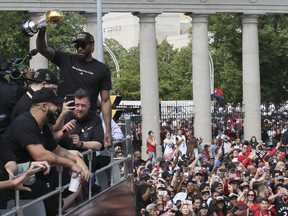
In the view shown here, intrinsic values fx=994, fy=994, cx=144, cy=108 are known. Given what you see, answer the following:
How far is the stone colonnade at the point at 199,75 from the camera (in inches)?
1633

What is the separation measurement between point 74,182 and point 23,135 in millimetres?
777

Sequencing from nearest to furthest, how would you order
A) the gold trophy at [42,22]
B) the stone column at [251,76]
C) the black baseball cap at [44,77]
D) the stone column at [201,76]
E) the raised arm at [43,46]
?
the gold trophy at [42,22], the black baseball cap at [44,77], the raised arm at [43,46], the stone column at [201,76], the stone column at [251,76]

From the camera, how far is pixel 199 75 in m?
42.5

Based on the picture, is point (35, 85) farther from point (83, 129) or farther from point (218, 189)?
point (218, 189)

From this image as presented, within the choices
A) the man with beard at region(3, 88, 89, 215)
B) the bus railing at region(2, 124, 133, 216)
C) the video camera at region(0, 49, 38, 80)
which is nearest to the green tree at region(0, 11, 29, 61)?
the bus railing at region(2, 124, 133, 216)

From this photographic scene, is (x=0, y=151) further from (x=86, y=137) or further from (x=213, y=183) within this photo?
(x=213, y=183)

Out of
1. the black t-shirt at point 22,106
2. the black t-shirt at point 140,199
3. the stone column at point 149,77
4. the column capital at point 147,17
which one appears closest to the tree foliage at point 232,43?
the column capital at point 147,17

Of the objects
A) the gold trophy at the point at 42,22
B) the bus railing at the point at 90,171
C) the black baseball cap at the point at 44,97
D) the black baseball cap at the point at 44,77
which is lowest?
the bus railing at the point at 90,171

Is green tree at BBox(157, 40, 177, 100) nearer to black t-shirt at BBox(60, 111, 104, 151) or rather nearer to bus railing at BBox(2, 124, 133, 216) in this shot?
bus railing at BBox(2, 124, 133, 216)

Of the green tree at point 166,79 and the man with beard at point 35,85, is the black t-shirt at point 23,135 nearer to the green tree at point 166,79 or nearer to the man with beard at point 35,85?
the man with beard at point 35,85

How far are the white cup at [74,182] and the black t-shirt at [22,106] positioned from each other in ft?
3.99

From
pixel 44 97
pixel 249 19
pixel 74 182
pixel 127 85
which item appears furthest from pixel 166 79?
pixel 44 97

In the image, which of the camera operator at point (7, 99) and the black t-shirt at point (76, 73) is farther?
the black t-shirt at point (76, 73)

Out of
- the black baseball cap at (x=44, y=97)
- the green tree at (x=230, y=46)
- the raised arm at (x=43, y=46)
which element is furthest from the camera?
the green tree at (x=230, y=46)
